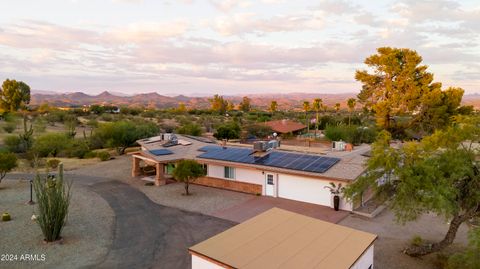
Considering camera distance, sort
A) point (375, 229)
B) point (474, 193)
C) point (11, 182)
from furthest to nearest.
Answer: point (11, 182), point (375, 229), point (474, 193)

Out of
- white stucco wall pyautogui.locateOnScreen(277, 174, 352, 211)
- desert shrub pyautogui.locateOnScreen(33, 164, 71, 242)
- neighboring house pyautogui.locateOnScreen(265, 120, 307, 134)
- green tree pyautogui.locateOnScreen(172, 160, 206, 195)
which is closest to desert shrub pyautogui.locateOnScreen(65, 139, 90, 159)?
green tree pyautogui.locateOnScreen(172, 160, 206, 195)

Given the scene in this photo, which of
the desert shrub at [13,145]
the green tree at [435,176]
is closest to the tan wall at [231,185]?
the green tree at [435,176]

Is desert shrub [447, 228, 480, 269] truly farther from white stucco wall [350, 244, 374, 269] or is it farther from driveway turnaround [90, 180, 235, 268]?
driveway turnaround [90, 180, 235, 268]

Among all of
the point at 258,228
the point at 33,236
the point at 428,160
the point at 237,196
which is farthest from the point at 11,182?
the point at 428,160

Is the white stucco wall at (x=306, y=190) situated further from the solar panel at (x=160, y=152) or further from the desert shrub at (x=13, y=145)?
the desert shrub at (x=13, y=145)

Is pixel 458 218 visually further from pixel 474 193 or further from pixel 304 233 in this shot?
pixel 304 233

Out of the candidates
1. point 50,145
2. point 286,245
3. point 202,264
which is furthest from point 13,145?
point 286,245
